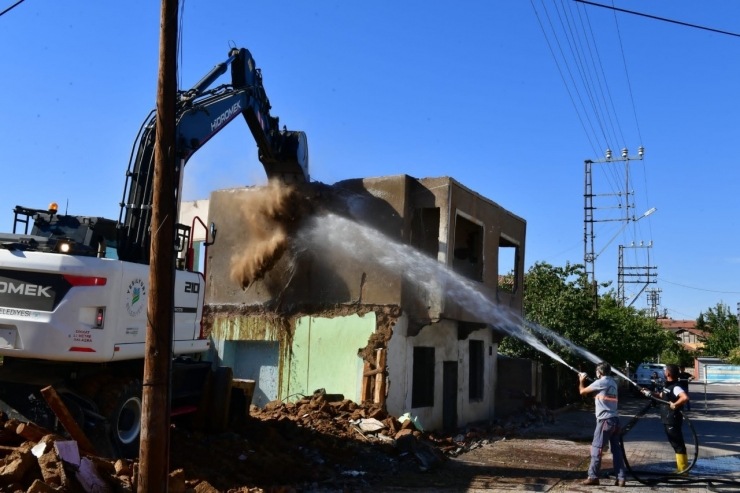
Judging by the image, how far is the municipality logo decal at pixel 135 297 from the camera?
938 centimetres

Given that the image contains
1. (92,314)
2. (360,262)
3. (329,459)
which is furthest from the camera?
(360,262)

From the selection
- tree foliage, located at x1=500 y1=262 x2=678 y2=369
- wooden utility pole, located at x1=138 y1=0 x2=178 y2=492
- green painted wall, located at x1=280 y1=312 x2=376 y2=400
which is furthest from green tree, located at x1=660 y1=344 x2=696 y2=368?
wooden utility pole, located at x1=138 y1=0 x2=178 y2=492

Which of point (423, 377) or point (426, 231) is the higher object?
point (426, 231)

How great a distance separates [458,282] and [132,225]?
9.52 meters

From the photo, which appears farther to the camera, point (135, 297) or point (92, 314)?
point (135, 297)

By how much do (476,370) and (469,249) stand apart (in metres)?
3.96

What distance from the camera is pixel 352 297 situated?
16531 mm

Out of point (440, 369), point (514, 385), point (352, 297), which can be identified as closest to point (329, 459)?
point (352, 297)

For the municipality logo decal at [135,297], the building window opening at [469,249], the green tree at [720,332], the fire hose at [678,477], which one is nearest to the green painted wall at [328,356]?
the building window opening at [469,249]

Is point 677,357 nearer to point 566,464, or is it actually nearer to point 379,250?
point 379,250

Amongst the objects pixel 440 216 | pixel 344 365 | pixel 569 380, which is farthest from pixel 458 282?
pixel 569 380

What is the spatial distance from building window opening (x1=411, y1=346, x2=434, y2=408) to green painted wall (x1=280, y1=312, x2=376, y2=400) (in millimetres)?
2582

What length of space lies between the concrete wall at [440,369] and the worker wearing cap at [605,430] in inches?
211

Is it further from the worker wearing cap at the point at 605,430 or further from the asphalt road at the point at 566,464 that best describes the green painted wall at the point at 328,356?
the worker wearing cap at the point at 605,430
